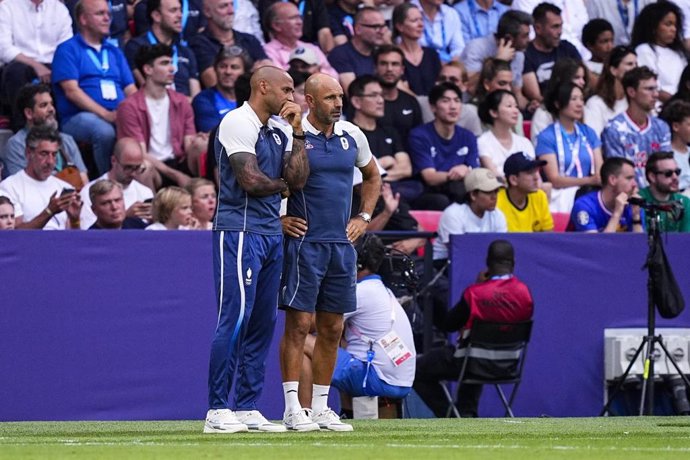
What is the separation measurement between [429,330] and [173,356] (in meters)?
2.23

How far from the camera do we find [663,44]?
17.6 metres

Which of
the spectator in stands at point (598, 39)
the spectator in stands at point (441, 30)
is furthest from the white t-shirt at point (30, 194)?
the spectator in stands at point (598, 39)

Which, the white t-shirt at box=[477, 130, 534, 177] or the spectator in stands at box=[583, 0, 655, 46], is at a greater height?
the spectator in stands at box=[583, 0, 655, 46]

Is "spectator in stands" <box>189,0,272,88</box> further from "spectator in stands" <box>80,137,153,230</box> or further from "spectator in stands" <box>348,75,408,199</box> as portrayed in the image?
"spectator in stands" <box>80,137,153,230</box>

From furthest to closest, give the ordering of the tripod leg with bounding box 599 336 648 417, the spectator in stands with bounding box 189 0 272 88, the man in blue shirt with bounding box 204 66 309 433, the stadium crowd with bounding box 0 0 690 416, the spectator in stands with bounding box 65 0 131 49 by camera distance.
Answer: the spectator in stands with bounding box 189 0 272 88
the spectator in stands with bounding box 65 0 131 49
the stadium crowd with bounding box 0 0 690 416
the tripod leg with bounding box 599 336 648 417
the man in blue shirt with bounding box 204 66 309 433

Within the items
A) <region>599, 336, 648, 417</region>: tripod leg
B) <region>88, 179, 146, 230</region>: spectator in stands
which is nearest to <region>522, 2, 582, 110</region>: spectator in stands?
<region>599, 336, 648, 417</region>: tripod leg

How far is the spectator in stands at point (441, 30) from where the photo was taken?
1712cm

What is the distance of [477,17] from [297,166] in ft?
32.3

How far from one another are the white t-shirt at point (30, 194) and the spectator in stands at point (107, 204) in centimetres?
40

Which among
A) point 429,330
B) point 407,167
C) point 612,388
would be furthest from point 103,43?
point 612,388

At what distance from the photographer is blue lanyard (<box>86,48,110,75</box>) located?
13844mm

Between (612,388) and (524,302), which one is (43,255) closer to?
(524,302)

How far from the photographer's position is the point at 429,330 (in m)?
12.4

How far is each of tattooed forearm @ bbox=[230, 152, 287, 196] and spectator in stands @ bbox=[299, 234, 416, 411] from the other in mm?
2578
